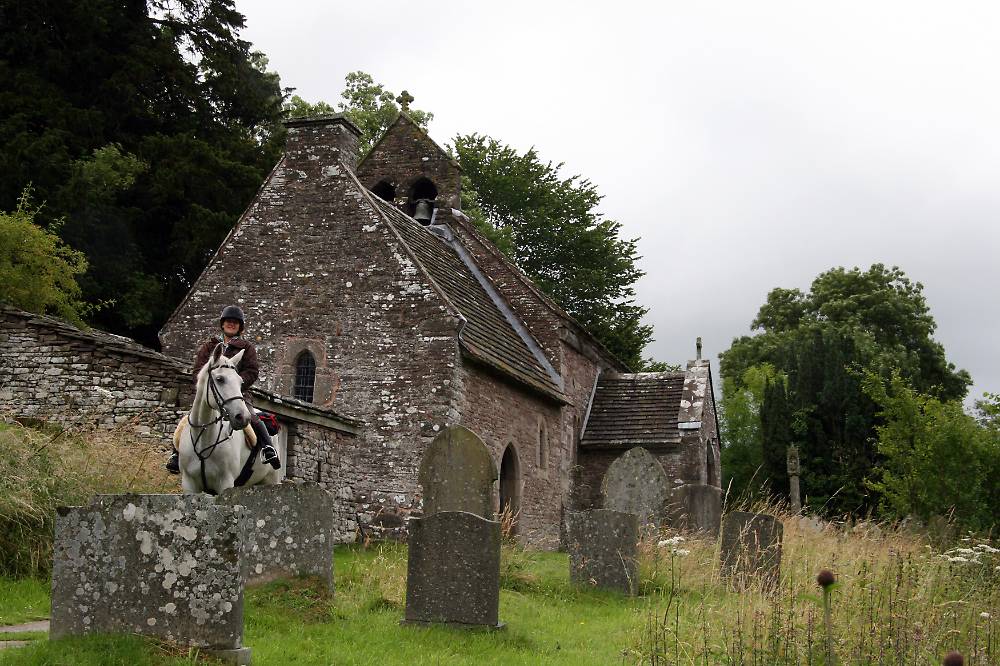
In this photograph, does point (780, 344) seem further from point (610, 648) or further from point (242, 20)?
point (610, 648)

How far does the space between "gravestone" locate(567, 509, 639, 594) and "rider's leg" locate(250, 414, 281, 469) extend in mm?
4053

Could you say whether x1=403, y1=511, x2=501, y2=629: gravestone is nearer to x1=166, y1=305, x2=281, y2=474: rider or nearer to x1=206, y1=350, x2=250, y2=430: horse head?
x1=166, y1=305, x2=281, y2=474: rider

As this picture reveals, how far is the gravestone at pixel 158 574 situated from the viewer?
6426 millimetres

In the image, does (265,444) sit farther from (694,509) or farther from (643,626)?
(694,509)

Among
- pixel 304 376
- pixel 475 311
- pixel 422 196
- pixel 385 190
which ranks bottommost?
pixel 304 376

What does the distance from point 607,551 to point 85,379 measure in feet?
28.3

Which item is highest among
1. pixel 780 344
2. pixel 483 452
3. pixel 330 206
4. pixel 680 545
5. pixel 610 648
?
pixel 780 344

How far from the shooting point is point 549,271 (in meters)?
43.1

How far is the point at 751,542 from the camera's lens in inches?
480

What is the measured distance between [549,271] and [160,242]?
19031mm

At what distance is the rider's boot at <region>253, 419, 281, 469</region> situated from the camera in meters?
10.0

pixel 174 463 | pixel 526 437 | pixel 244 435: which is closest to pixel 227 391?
pixel 244 435

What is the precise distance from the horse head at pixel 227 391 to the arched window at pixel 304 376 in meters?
10.3

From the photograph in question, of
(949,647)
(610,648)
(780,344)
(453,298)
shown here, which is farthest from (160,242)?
(780,344)
